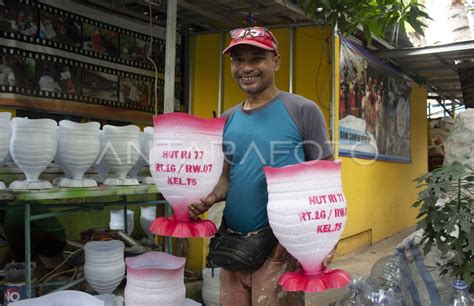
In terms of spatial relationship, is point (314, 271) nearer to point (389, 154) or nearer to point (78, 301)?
point (78, 301)

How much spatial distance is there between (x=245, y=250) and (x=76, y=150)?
1.17 metres

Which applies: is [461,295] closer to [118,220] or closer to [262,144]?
[262,144]

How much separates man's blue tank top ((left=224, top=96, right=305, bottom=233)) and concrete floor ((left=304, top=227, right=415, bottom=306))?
Result: 7.67 feet

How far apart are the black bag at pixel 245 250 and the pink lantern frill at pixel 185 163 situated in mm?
91

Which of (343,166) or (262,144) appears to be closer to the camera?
(262,144)

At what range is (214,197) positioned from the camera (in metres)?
1.76

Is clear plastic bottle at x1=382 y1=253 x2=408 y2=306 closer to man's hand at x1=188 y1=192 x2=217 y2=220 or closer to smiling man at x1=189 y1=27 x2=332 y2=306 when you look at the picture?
smiling man at x1=189 y1=27 x2=332 y2=306

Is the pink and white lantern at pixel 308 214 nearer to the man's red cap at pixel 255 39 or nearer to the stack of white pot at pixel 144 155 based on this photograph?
the man's red cap at pixel 255 39

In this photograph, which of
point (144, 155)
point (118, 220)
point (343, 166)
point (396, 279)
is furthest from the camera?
point (343, 166)

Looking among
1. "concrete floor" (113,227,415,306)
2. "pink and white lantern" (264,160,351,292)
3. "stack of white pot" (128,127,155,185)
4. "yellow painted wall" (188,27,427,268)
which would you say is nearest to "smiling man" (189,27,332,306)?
"pink and white lantern" (264,160,351,292)

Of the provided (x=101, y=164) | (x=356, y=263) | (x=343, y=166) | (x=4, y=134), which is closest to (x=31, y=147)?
(x=4, y=134)

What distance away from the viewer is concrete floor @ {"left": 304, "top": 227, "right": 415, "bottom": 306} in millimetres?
3883

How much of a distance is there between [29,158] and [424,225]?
2127mm

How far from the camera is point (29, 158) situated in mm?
2160
